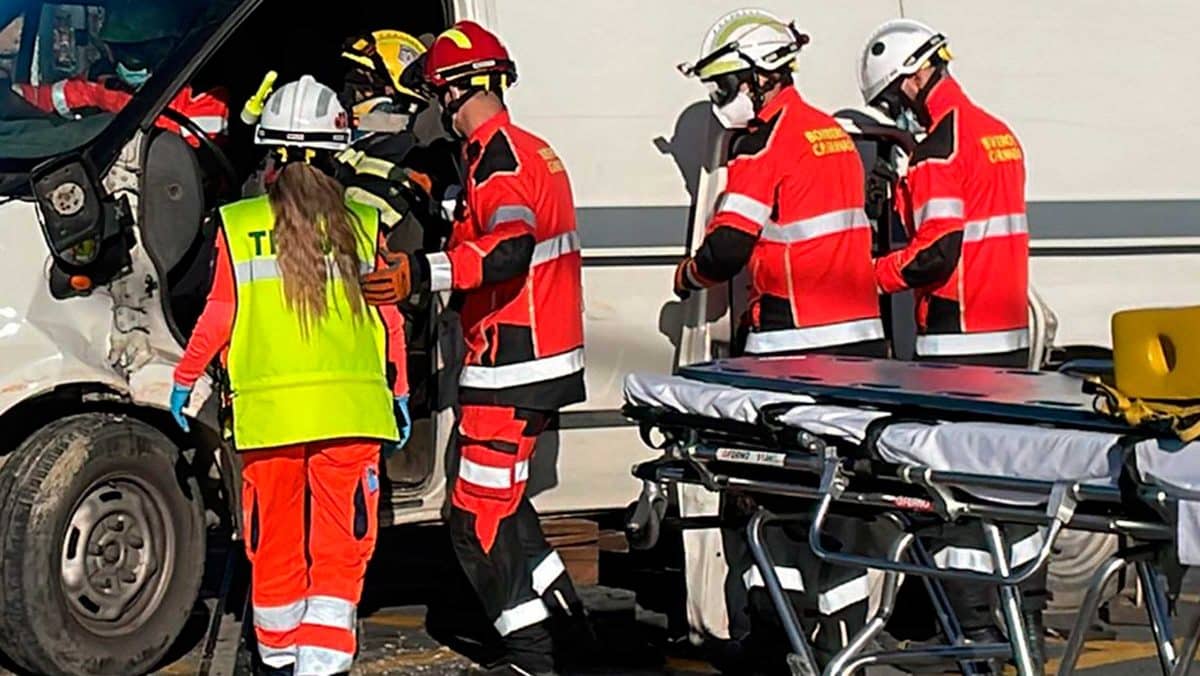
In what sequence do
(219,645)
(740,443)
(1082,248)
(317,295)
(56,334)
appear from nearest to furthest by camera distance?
(740,443) → (317,295) → (56,334) → (219,645) → (1082,248)

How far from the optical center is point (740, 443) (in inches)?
178

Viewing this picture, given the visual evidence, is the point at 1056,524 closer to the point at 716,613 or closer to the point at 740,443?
the point at 740,443

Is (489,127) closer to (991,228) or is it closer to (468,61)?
(468,61)

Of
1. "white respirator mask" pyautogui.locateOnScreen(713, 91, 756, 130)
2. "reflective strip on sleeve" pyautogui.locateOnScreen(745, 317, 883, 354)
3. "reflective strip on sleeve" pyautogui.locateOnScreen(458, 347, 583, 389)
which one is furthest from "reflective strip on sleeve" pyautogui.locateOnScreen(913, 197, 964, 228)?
"reflective strip on sleeve" pyautogui.locateOnScreen(458, 347, 583, 389)

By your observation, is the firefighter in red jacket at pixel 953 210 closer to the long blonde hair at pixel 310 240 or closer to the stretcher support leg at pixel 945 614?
the stretcher support leg at pixel 945 614

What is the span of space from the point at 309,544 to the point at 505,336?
927 millimetres

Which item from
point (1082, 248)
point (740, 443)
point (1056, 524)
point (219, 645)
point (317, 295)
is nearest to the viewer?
point (1056, 524)

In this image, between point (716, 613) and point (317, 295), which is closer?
point (317, 295)

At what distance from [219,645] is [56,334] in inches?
54.0

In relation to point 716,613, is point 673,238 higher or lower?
higher

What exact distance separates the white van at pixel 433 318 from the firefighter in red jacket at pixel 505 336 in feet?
1.25

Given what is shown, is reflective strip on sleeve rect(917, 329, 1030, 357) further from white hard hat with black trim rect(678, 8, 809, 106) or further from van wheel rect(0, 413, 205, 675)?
van wheel rect(0, 413, 205, 675)

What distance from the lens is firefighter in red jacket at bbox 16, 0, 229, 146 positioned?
20.3ft

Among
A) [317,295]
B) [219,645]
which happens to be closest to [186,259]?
[317,295]
